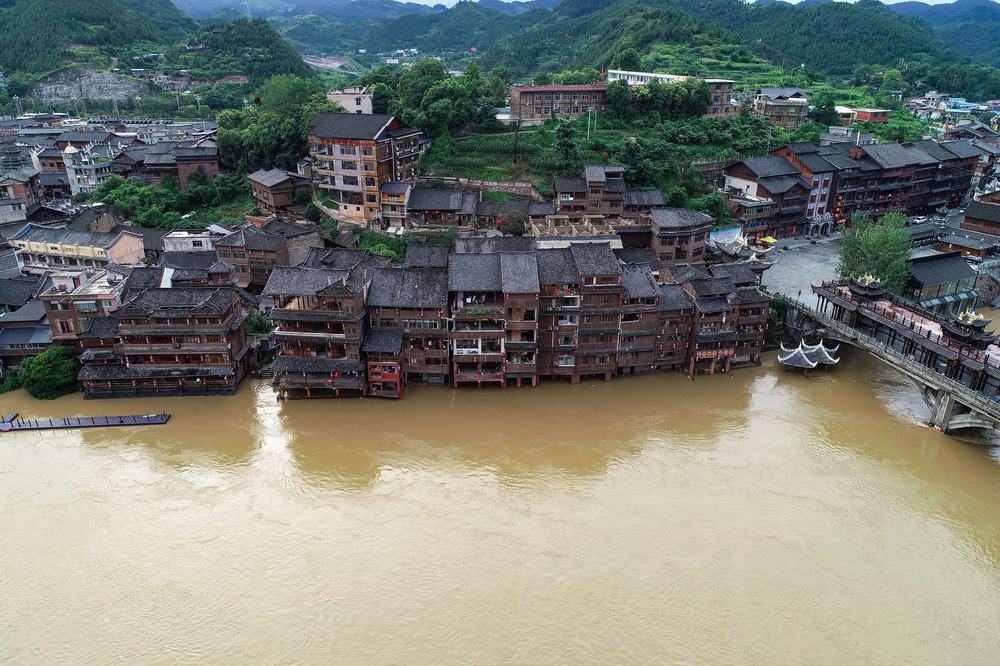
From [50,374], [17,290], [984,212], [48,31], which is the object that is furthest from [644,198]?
[48,31]

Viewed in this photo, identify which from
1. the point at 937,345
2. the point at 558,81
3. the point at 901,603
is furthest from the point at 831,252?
the point at 558,81

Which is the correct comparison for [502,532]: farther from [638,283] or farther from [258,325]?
[258,325]

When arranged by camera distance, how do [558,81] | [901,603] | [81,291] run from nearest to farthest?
[901,603], [81,291], [558,81]

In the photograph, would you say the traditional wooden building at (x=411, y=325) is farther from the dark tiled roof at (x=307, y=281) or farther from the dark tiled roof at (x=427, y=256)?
the dark tiled roof at (x=427, y=256)

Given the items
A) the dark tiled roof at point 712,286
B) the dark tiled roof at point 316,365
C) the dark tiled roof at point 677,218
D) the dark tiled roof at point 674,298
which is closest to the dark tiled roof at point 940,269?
the dark tiled roof at point 677,218

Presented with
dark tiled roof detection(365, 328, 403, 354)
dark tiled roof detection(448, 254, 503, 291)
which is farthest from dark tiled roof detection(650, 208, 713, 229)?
dark tiled roof detection(365, 328, 403, 354)

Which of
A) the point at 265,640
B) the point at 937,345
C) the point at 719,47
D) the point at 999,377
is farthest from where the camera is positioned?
the point at 719,47

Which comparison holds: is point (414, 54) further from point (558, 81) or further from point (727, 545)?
point (727, 545)
